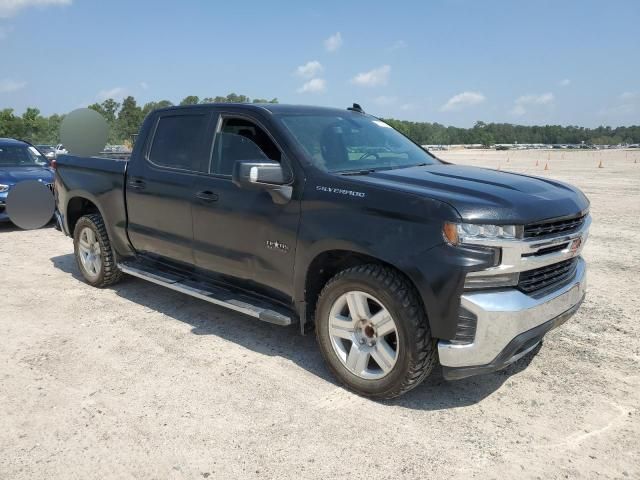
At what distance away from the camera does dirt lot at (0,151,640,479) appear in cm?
284

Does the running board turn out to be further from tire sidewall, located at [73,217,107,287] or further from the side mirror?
the side mirror

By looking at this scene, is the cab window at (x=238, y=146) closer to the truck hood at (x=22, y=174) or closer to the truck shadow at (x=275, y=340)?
A: the truck shadow at (x=275, y=340)

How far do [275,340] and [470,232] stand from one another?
84.5 inches

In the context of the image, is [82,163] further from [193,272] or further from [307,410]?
[307,410]

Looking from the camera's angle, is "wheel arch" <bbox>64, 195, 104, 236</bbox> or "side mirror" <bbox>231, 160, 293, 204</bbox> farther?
"wheel arch" <bbox>64, 195, 104, 236</bbox>

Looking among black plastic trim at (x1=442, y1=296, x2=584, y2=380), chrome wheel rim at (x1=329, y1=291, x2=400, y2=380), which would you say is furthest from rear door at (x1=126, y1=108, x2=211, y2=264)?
black plastic trim at (x1=442, y1=296, x2=584, y2=380)

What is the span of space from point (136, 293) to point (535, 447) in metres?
4.35

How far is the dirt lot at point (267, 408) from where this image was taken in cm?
284

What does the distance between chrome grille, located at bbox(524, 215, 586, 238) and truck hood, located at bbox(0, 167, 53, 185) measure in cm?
930

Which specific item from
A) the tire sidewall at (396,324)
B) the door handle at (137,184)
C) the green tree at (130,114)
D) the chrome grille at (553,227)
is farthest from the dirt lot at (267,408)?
the green tree at (130,114)

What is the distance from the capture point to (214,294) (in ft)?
14.4

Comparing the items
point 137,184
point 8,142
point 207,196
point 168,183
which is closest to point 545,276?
point 207,196

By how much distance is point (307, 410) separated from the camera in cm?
337

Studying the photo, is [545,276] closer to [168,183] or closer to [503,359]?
[503,359]
